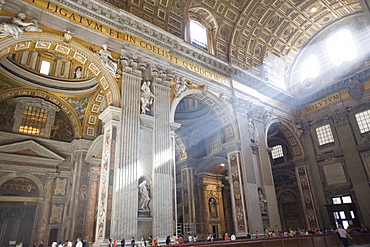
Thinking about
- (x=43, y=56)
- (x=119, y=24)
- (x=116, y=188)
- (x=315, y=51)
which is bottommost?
(x=116, y=188)

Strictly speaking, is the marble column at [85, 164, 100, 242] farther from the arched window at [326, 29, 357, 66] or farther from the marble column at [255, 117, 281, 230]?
the arched window at [326, 29, 357, 66]

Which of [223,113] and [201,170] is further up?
[223,113]

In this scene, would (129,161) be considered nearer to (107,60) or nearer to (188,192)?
(107,60)

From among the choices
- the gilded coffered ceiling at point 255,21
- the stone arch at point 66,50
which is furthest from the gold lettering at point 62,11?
the gilded coffered ceiling at point 255,21

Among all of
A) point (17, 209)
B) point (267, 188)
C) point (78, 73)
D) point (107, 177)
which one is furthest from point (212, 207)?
point (78, 73)

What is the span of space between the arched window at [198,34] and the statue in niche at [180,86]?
10.3ft

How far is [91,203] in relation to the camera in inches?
509

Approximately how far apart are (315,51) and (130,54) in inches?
548

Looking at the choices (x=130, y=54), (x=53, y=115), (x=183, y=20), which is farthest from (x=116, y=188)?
(x=183, y=20)

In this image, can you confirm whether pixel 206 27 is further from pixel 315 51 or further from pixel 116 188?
pixel 116 188

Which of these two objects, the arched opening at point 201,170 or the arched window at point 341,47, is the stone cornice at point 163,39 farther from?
the arched opening at point 201,170

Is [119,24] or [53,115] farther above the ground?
[119,24]

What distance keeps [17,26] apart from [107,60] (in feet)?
9.65

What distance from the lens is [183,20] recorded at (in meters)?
13.8
